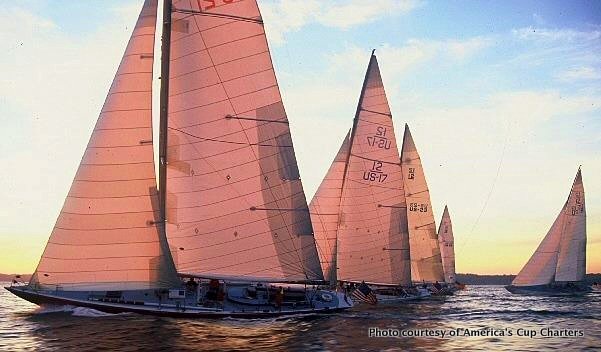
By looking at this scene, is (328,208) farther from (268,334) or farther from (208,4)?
(268,334)

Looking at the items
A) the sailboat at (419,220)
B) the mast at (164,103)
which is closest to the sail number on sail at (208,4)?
the mast at (164,103)

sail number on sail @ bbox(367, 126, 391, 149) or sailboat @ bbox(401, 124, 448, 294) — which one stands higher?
sail number on sail @ bbox(367, 126, 391, 149)

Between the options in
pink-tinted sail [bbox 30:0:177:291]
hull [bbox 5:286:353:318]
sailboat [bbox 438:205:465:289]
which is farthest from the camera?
sailboat [bbox 438:205:465:289]

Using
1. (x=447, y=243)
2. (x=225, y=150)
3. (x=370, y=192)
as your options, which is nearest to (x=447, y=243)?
(x=447, y=243)

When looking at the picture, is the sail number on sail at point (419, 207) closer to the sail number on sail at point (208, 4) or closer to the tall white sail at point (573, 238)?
the tall white sail at point (573, 238)

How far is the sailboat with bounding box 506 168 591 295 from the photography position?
254ft

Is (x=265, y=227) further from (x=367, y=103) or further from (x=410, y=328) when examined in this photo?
(x=367, y=103)

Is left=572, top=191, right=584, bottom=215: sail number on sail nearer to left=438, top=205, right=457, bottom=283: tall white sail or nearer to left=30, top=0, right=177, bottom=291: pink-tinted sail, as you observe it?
left=438, top=205, right=457, bottom=283: tall white sail

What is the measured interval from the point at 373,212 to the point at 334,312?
15.8 meters

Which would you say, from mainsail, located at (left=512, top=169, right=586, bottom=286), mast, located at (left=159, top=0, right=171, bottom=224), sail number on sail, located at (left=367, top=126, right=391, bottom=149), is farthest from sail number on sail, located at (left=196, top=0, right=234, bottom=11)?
mainsail, located at (left=512, top=169, right=586, bottom=286)

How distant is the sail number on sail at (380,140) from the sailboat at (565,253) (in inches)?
1596

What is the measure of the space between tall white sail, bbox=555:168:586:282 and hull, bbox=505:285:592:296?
1.01 m

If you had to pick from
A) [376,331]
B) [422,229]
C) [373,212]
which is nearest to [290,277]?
[376,331]

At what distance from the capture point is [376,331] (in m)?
26.2
